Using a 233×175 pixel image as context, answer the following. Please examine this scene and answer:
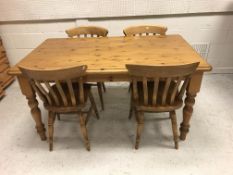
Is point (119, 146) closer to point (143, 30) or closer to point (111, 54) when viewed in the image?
point (111, 54)

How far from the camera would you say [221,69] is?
2990 millimetres

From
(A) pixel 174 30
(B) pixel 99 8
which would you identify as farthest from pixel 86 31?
(A) pixel 174 30

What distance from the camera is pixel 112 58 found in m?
1.58

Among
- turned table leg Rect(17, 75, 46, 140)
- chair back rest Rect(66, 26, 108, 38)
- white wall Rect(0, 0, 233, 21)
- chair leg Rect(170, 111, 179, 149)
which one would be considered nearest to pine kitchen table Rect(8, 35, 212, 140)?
turned table leg Rect(17, 75, 46, 140)

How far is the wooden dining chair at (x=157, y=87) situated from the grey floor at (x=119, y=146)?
6.0 inches

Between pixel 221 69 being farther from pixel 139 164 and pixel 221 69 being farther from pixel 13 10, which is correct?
pixel 13 10

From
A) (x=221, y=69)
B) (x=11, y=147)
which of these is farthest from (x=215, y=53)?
(x=11, y=147)

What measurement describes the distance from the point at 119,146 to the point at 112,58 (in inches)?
30.4

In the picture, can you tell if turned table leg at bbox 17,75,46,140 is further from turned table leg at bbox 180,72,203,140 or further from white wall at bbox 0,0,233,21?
white wall at bbox 0,0,233,21

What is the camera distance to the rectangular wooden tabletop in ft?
4.82

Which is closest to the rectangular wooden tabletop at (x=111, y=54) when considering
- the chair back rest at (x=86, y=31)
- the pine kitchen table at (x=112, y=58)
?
the pine kitchen table at (x=112, y=58)

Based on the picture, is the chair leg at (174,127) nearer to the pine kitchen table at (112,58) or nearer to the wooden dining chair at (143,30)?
the pine kitchen table at (112,58)

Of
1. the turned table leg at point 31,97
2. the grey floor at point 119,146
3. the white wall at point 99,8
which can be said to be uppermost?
the white wall at point 99,8

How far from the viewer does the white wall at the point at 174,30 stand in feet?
8.82
